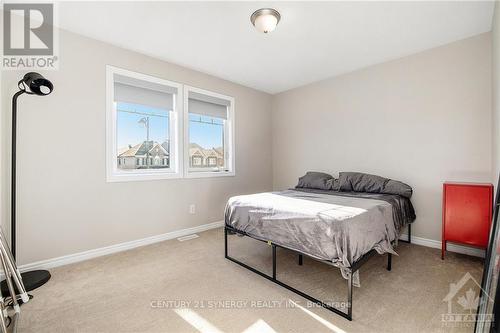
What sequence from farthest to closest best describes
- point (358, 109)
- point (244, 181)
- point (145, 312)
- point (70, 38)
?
point (244, 181), point (358, 109), point (70, 38), point (145, 312)

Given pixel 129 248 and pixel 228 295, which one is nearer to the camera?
pixel 228 295

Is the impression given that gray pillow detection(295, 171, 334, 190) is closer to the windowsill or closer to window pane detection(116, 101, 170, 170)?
the windowsill

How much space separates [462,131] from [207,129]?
341cm

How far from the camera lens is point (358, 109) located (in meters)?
3.50

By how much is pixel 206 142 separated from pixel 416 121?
119 inches

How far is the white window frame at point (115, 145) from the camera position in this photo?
2744 mm

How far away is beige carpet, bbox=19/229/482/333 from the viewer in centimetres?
154

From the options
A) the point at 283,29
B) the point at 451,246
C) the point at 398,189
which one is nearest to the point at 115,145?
the point at 283,29

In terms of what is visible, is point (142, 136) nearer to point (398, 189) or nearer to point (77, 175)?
point (77, 175)

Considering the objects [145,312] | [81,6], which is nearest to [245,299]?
[145,312]

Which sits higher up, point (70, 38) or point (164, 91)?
point (70, 38)

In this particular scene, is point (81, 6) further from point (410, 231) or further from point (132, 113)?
point (410, 231)

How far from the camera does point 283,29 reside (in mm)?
2451

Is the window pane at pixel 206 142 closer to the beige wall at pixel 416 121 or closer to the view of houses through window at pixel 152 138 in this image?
the view of houses through window at pixel 152 138
